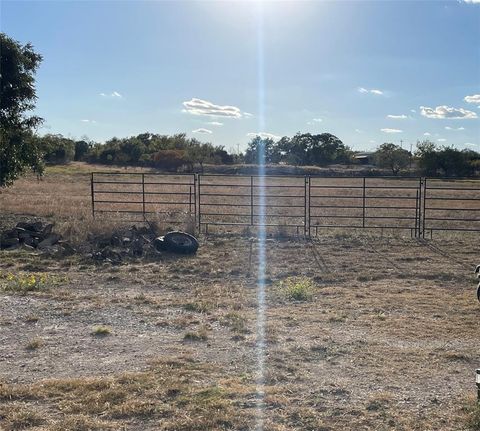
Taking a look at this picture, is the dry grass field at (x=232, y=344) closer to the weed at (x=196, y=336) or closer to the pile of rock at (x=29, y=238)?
the weed at (x=196, y=336)

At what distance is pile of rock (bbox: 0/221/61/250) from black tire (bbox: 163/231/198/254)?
9.38 ft

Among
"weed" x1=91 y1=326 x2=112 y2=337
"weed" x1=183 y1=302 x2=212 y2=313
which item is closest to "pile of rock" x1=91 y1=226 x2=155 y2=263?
"weed" x1=183 y1=302 x2=212 y2=313

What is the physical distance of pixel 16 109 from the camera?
16.6 m

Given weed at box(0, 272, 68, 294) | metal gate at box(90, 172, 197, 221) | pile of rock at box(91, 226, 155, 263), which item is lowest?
weed at box(0, 272, 68, 294)

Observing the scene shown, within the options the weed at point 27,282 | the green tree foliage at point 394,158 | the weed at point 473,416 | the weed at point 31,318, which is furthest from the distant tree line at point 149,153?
the weed at point 473,416

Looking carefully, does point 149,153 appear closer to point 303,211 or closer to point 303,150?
point 303,150

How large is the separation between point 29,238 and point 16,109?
585 cm

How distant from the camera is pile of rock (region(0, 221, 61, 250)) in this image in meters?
12.5

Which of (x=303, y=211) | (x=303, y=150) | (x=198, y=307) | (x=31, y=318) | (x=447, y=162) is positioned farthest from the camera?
(x=303, y=150)

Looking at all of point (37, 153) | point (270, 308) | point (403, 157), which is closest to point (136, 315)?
point (270, 308)

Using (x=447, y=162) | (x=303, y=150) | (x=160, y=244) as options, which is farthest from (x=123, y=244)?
(x=303, y=150)

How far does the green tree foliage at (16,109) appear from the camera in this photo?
52.3 ft

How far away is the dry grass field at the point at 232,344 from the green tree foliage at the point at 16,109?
577 cm

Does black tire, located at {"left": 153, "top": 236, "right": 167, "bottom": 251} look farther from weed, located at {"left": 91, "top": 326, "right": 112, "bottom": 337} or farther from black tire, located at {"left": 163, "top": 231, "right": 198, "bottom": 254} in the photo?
weed, located at {"left": 91, "top": 326, "right": 112, "bottom": 337}
